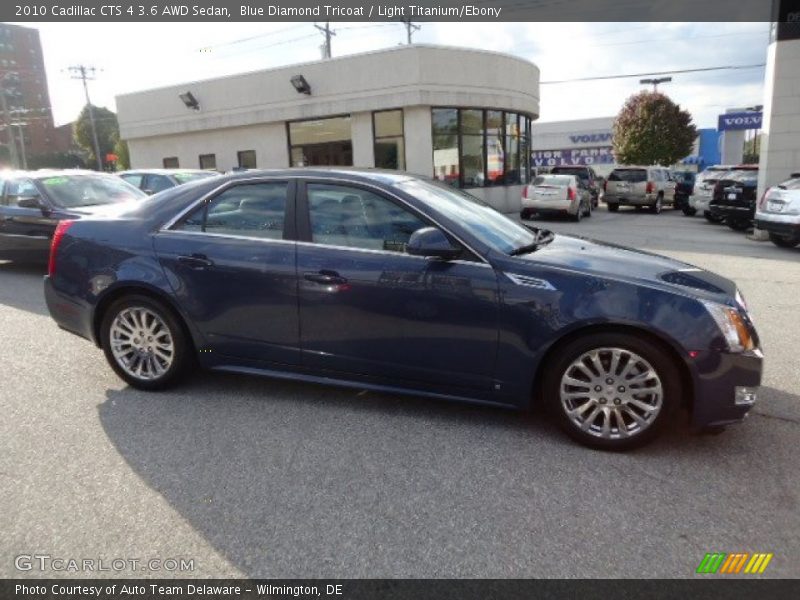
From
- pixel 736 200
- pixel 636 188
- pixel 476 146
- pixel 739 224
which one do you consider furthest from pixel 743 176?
pixel 476 146

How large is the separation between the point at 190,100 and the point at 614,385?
23.2 meters

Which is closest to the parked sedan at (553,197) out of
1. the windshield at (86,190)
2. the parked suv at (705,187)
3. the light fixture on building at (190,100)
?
the parked suv at (705,187)

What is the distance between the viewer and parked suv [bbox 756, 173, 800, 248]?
36.0 ft

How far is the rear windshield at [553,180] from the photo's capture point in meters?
17.4

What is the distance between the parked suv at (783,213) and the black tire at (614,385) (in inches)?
389

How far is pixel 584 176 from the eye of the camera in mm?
21234

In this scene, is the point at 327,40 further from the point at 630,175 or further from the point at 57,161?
the point at 57,161

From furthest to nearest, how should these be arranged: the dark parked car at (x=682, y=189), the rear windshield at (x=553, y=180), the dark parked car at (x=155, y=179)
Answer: the dark parked car at (x=682, y=189) → the rear windshield at (x=553, y=180) → the dark parked car at (x=155, y=179)

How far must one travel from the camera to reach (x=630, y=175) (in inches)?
851

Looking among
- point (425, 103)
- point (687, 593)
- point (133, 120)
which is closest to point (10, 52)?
point (133, 120)

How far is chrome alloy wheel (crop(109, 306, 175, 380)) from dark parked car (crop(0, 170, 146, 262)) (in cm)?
440

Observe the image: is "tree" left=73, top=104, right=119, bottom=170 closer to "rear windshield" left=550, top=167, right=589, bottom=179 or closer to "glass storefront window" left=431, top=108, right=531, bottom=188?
"glass storefront window" left=431, top=108, right=531, bottom=188

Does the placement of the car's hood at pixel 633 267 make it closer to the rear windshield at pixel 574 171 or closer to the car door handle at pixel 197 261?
the car door handle at pixel 197 261

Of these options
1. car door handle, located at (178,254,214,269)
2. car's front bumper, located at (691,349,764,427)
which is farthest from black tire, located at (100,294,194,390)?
car's front bumper, located at (691,349,764,427)
